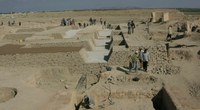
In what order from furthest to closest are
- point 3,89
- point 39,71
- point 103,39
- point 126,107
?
point 103,39
point 39,71
point 3,89
point 126,107

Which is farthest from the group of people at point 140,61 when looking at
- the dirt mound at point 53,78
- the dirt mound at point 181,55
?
the dirt mound at point 53,78

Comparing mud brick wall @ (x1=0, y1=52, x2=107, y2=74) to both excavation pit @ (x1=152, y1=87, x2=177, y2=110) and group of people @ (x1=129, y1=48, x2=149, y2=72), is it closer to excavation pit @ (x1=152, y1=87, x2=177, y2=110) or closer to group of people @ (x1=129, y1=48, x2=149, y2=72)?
group of people @ (x1=129, y1=48, x2=149, y2=72)

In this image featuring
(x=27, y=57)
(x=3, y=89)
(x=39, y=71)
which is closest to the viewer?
(x=3, y=89)

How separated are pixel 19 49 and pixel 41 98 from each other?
7.70 metres

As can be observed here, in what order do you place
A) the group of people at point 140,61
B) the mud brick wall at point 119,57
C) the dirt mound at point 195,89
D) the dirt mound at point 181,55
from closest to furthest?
the dirt mound at point 195,89 < the group of people at point 140,61 < the mud brick wall at point 119,57 < the dirt mound at point 181,55

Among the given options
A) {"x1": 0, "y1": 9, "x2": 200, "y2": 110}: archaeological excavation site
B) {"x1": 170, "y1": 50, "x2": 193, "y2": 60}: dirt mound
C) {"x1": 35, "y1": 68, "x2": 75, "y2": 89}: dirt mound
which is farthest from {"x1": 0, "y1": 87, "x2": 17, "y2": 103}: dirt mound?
{"x1": 170, "y1": 50, "x2": 193, "y2": 60}: dirt mound

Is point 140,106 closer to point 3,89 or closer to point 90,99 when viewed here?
point 90,99

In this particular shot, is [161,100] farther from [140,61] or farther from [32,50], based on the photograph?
[32,50]

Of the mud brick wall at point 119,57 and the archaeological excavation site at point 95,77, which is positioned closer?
the archaeological excavation site at point 95,77

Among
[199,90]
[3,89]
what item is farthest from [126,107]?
[3,89]

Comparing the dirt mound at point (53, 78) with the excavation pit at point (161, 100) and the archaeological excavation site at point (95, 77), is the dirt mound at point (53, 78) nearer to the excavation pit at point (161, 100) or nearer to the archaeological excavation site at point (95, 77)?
the archaeological excavation site at point (95, 77)

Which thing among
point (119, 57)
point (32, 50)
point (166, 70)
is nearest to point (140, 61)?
point (166, 70)

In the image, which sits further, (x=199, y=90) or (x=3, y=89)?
(x=3, y=89)

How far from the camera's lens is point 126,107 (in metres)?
10.6
